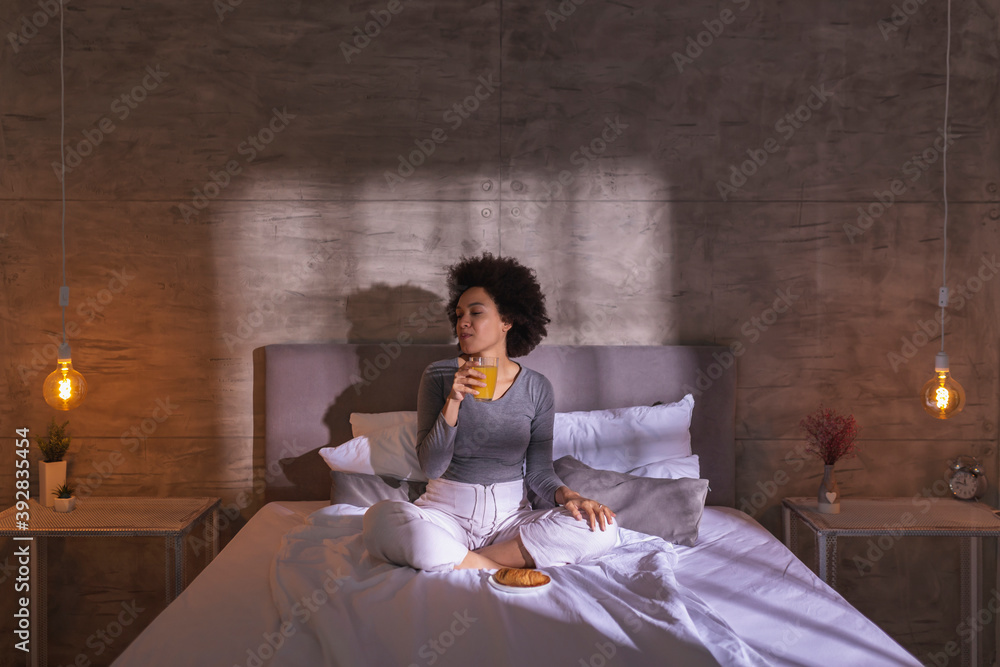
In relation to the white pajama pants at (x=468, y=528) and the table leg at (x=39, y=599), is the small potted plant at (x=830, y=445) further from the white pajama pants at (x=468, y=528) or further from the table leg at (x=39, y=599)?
the table leg at (x=39, y=599)

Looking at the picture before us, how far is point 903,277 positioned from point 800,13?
1066 millimetres

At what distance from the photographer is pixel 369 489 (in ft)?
7.75

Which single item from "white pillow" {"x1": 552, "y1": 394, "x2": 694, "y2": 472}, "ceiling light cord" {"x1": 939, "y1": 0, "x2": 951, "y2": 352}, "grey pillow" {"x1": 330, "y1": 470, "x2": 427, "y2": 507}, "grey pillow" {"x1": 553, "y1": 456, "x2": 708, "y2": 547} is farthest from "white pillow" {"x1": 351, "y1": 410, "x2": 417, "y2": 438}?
"ceiling light cord" {"x1": 939, "y1": 0, "x2": 951, "y2": 352}

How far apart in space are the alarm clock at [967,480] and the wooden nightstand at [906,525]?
0.14 feet

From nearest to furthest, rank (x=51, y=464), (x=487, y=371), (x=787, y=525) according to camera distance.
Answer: (x=487, y=371), (x=51, y=464), (x=787, y=525)

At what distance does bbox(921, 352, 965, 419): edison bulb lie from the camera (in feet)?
8.18

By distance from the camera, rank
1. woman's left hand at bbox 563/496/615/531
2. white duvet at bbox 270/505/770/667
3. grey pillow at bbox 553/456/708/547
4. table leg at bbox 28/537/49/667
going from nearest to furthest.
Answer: white duvet at bbox 270/505/770/667 < woman's left hand at bbox 563/496/615/531 < grey pillow at bbox 553/456/708/547 < table leg at bbox 28/537/49/667

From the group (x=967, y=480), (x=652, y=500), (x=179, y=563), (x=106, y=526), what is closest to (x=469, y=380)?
(x=652, y=500)

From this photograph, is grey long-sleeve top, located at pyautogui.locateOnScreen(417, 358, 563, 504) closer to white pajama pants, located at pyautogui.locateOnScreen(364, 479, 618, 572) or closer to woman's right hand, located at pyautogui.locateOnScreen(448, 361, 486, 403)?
white pajama pants, located at pyautogui.locateOnScreen(364, 479, 618, 572)

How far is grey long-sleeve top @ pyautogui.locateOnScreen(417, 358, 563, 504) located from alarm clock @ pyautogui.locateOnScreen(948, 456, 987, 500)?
1.60 meters

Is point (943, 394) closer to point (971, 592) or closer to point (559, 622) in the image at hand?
point (971, 592)

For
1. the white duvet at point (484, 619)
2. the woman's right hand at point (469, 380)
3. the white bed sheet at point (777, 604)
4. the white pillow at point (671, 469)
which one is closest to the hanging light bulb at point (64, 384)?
the white duvet at point (484, 619)

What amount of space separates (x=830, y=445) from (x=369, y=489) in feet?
5.21

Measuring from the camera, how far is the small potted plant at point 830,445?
250 centimetres
